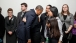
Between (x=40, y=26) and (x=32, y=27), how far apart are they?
1.10ft

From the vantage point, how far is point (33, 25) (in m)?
3.36

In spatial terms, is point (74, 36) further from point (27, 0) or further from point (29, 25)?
point (27, 0)

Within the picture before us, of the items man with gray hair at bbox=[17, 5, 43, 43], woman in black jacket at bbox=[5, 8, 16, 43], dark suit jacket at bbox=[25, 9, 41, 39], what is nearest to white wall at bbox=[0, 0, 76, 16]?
woman in black jacket at bbox=[5, 8, 16, 43]

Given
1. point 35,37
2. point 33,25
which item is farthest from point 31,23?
point 35,37

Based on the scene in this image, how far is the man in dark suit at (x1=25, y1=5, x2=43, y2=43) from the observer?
129 inches

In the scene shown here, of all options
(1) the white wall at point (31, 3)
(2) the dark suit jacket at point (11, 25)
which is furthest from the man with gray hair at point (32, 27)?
(1) the white wall at point (31, 3)

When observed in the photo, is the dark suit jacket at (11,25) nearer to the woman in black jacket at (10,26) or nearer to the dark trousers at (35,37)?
the woman in black jacket at (10,26)

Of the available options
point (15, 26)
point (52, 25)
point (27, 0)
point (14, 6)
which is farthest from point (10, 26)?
point (52, 25)

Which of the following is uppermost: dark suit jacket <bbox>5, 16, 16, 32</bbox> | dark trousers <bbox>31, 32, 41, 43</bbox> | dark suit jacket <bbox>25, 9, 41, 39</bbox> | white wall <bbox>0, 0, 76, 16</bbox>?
white wall <bbox>0, 0, 76, 16</bbox>

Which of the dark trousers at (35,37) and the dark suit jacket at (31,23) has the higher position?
the dark suit jacket at (31,23)

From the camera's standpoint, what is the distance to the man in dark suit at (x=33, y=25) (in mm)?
3271

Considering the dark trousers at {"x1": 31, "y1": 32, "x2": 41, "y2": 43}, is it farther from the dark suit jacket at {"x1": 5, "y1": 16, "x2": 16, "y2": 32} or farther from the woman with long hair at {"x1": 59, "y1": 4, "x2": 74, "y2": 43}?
the dark suit jacket at {"x1": 5, "y1": 16, "x2": 16, "y2": 32}

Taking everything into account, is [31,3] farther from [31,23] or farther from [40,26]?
[31,23]

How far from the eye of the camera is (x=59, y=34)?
283cm
